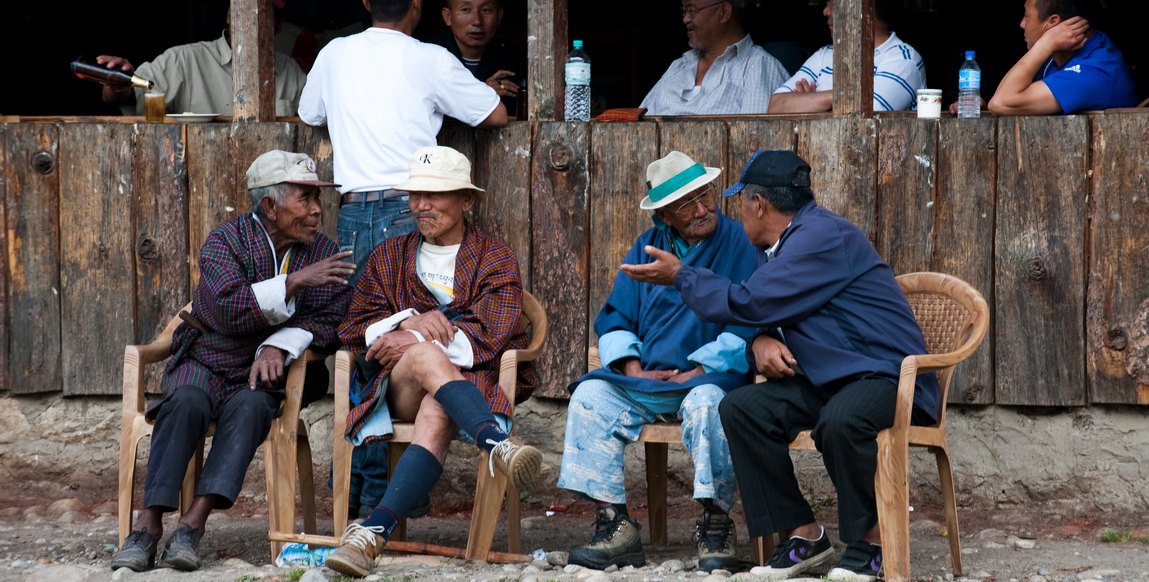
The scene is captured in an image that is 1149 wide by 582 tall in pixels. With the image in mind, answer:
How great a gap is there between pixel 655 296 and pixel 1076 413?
1.78 metres

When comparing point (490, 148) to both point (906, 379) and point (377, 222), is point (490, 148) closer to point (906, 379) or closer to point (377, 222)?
point (377, 222)

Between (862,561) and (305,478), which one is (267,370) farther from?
(862,561)

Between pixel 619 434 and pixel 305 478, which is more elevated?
pixel 619 434

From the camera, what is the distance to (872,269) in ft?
15.2

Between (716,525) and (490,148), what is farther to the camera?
(490,148)

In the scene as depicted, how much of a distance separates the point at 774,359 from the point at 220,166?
2.65 m

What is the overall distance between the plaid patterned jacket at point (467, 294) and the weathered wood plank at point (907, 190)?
4.83 feet

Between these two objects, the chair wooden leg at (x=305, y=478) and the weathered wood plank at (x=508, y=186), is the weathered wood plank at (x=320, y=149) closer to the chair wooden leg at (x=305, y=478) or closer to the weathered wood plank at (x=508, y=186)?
the weathered wood plank at (x=508, y=186)

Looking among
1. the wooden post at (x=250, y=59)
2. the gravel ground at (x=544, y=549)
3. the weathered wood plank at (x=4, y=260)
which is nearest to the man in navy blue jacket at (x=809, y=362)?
the gravel ground at (x=544, y=549)

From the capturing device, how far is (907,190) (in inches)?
217

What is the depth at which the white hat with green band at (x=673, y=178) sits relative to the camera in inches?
196

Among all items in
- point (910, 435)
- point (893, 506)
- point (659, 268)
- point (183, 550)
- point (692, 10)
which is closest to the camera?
point (893, 506)

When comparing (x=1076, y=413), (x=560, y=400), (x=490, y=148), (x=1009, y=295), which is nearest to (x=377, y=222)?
(x=490, y=148)

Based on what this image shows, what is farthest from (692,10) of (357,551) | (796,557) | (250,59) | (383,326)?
Answer: (357,551)
